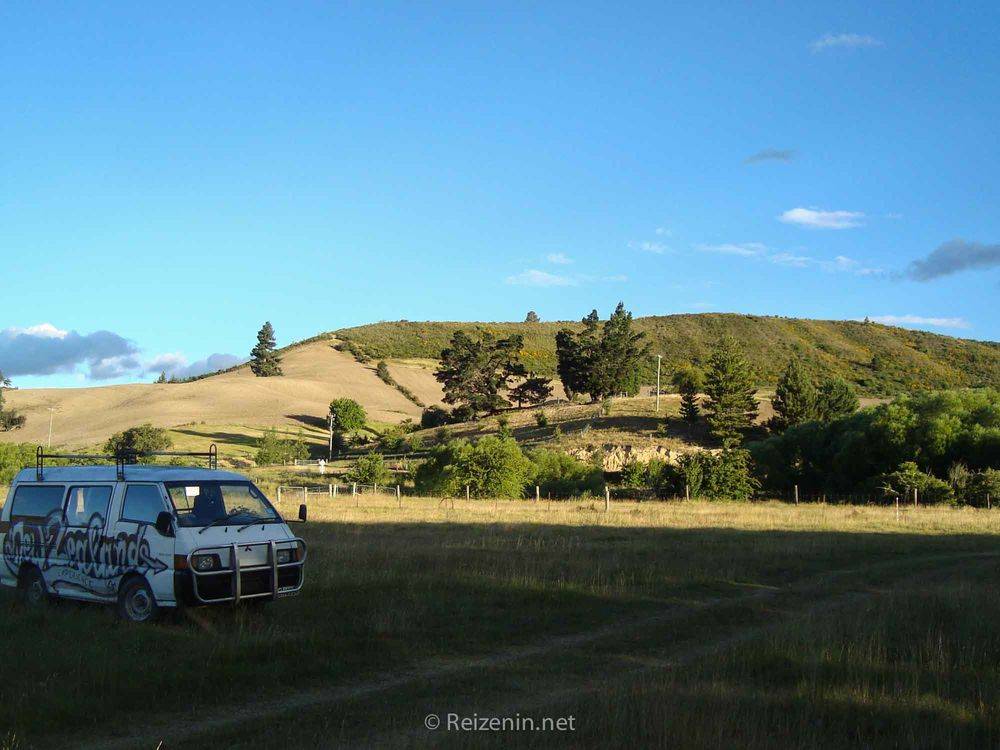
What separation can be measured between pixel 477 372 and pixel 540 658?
3282 inches

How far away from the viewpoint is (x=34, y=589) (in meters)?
12.7

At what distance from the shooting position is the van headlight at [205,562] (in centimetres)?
1081

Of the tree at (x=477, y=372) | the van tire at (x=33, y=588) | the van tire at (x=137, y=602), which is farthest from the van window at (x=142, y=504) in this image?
the tree at (x=477, y=372)

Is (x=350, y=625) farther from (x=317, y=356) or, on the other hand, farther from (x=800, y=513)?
(x=317, y=356)

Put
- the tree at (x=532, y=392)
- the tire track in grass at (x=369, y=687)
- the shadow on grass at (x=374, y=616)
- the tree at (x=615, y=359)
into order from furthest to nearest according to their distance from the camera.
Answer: the tree at (x=532, y=392), the tree at (x=615, y=359), the shadow on grass at (x=374, y=616), the tire track in grass at (x=369, y=687)

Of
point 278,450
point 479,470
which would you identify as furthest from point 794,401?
point 278,450

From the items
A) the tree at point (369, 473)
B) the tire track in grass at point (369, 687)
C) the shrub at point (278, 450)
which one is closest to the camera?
the tire track in grass at point (369, 687)

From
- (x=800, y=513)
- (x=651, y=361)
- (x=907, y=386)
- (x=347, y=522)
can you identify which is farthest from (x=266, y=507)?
(x=651, y=361)

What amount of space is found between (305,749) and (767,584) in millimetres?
10960

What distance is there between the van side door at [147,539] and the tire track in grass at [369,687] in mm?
3196

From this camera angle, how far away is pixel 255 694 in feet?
28.1

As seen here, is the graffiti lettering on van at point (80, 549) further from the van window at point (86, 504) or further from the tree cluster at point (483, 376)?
the tree cluster at point (483, 376)

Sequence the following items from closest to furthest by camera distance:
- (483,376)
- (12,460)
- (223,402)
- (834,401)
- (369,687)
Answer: (369,687), (12,460), (834,401), (483,376), (223,402)

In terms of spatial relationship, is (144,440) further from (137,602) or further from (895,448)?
(137,602)
